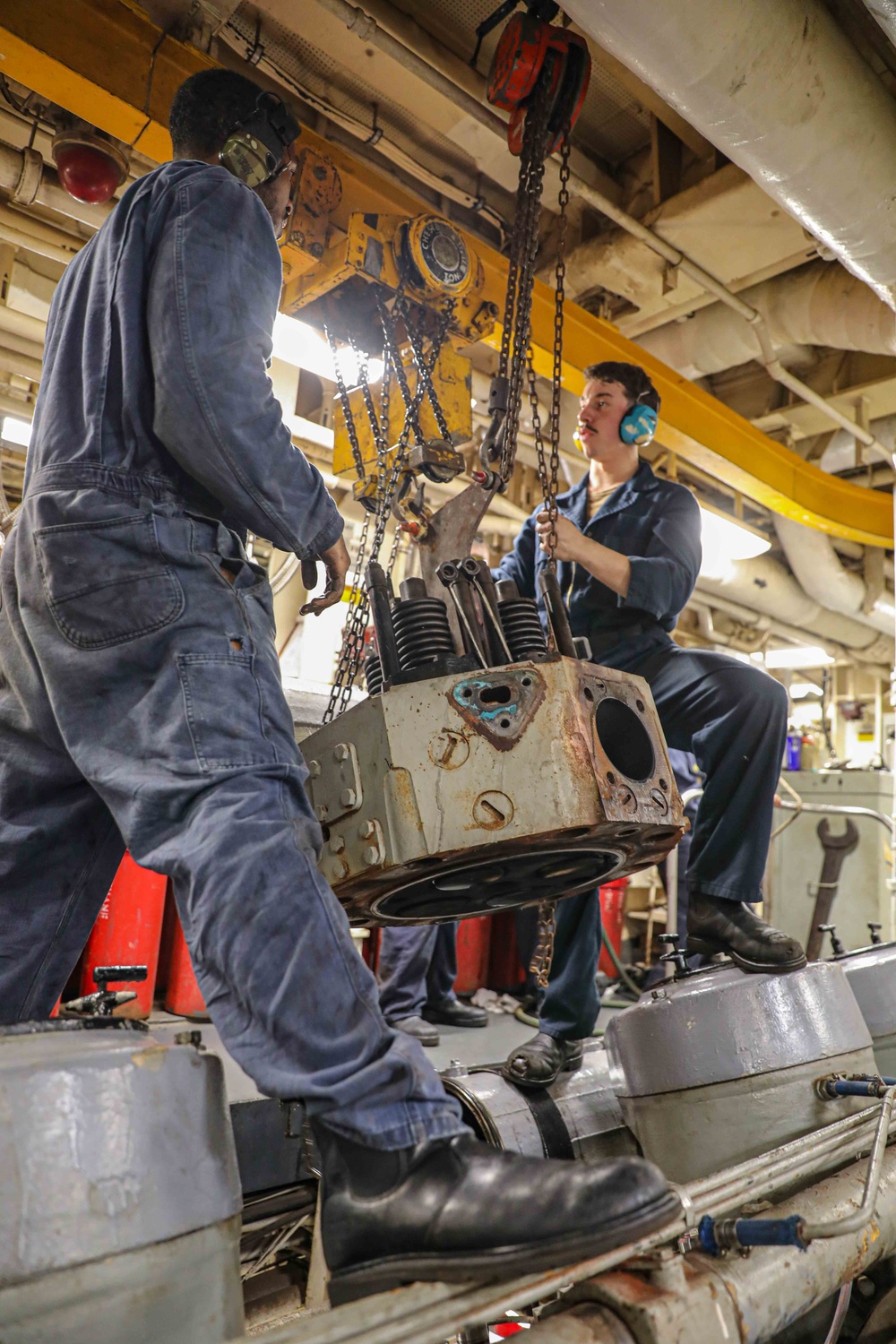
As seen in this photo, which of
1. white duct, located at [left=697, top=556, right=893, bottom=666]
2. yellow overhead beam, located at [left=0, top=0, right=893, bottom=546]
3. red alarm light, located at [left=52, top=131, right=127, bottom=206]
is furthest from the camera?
white duct, located at [left=697, top=556, right=893, bottom=666]

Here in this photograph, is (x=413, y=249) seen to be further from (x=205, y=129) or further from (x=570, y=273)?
(x=570, y=273)

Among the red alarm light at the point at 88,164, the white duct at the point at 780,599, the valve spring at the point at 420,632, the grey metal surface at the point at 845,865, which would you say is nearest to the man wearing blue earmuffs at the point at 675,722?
the valve spring at the point at 420,632

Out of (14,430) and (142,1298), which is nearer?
(142,1298)

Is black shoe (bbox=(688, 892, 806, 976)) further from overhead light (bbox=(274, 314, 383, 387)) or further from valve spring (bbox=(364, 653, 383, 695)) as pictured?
overhead light (bbox=(274, 314, 383, 387))

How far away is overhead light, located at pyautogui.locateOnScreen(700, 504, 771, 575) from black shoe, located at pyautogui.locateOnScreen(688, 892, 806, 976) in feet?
14.7

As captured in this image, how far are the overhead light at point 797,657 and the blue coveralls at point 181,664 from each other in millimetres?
8830

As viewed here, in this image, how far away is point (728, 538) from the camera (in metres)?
6.54

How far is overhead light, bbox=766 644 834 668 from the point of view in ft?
30.7

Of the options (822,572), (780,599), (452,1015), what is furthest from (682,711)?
(780,599)

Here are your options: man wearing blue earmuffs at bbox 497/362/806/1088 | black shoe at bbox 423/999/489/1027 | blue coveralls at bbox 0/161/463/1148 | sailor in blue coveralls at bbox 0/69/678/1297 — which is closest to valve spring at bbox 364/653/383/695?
sailor in blue coveralls at bbox 0/69/678/1297

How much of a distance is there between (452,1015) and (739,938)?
1.52m

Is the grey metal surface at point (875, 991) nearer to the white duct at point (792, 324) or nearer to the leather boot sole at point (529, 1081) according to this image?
the leather boot sole at point (529, 1081)

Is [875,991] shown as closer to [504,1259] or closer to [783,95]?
[504,1259]

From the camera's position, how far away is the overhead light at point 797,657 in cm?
936
